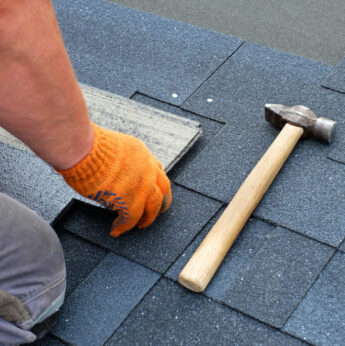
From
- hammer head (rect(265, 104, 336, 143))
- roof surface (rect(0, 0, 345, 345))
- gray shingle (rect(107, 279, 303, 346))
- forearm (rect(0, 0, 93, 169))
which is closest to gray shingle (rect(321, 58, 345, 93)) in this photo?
roof surface (rect(0, 0, 345, 345))

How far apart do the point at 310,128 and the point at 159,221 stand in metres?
A: 0.72

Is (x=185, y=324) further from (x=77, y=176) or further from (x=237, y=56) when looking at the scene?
(x=237, y=56)

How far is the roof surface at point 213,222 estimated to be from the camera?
1788 mm

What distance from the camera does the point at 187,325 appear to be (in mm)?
1786

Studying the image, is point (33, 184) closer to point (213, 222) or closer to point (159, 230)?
point (159, 230)

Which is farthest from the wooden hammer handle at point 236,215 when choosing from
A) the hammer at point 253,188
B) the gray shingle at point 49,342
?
the gray shingle at point 49,342

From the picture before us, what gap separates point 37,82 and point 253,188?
1.00 m

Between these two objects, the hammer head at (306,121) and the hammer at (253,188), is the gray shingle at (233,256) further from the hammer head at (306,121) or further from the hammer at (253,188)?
the hammer head at (306,121)

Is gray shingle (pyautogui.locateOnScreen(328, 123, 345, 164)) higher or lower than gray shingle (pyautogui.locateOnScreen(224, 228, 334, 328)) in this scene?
higher

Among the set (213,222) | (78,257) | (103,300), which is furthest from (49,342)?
(213,222)

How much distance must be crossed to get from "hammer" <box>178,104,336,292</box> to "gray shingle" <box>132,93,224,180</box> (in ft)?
0.81

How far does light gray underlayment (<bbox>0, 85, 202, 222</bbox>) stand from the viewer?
2.14 metres

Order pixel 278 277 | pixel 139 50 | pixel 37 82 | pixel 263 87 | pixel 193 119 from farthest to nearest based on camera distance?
1. pixel 139 50
2. pixel 263 87
3. pixel 193 119
4. pixel 278 277
5. pixel 37 82

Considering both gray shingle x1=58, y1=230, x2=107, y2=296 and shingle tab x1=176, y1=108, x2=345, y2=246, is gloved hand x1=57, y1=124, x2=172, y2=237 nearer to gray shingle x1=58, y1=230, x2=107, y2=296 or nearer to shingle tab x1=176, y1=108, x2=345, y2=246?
gray shingle x1=58, y1=230, x2=107, y2=296
